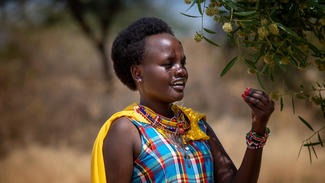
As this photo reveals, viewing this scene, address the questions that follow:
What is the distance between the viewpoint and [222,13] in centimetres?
133

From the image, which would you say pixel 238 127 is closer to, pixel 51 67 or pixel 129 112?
pixel 51 67

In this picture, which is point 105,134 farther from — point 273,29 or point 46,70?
point 46,70

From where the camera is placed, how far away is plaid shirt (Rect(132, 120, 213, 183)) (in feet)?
4.67

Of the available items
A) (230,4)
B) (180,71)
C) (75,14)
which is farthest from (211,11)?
(75,14)

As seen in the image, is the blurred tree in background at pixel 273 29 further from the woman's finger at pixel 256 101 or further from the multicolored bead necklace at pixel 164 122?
the multicolored bead necklace at pixel 164 122

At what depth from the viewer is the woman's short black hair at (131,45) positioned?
1619 millimetres

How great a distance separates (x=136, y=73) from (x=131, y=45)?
120 mm

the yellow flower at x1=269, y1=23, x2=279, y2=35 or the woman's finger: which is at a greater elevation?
the yellow flower at x1=269, y1=23, x2=279, y2=35

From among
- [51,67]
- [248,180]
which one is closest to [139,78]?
[248,180]

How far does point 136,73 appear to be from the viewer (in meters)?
1.63

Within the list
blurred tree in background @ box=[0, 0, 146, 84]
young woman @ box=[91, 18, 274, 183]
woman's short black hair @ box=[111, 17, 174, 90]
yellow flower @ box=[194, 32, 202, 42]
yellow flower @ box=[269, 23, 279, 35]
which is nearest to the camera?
yellow flower @ box=[269, 23, 279, 35]

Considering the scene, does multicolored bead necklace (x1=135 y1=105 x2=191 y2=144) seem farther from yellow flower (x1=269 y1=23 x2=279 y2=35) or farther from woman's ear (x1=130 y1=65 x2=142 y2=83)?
yellow flower (x1=269 y1=23 x2=279 y2=35)

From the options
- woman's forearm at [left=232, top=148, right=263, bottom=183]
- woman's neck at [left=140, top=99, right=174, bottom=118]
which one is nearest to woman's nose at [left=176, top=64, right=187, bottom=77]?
woman's neck at [left=140, top=99, right=174, bottom=118]

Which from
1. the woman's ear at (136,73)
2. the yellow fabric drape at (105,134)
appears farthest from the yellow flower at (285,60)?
the woman's ear at (136,73)
